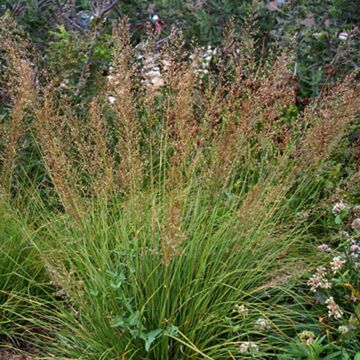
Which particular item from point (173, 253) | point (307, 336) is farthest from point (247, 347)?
point (173, 253)

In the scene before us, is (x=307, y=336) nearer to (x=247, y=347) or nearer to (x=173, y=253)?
(x=247, y=347)

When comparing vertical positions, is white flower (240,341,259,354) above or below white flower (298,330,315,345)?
above

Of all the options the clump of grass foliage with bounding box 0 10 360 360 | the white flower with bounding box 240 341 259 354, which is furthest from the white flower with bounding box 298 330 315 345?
the white flower with bounding box 240 341 259 354

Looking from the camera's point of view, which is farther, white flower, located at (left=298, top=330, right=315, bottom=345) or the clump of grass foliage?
the clump of grass foliage

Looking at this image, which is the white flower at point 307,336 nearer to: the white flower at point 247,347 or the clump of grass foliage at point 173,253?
the clump of grass foliage at point 173,253

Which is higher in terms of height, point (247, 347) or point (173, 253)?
point (173, 253)

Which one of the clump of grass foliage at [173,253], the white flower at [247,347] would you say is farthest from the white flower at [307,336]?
the white flower at [247,347]

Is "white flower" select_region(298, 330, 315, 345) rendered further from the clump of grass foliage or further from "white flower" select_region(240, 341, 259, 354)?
"white flower" select_region(240, 341, 259, 354)

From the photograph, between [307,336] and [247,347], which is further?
[307,336]

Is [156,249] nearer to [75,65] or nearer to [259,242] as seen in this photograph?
[259,242]

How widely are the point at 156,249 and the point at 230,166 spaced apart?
63cm

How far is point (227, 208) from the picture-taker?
11.4ft

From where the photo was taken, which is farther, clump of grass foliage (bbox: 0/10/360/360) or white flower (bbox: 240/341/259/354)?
clump of grass foliage (bbox: 0/10/360/360)

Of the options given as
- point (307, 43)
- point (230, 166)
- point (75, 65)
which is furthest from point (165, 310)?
point (307, 43)
